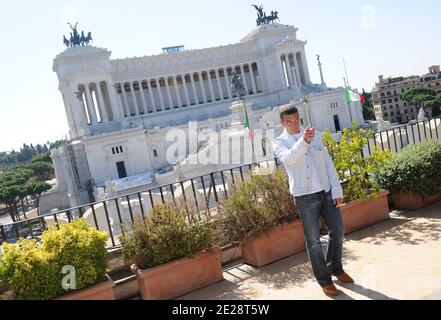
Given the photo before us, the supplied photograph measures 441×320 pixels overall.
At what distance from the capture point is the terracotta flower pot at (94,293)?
4.41 m

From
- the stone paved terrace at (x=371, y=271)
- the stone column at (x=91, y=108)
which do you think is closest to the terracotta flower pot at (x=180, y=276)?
the stone paved terrace at (x=371, y=271)

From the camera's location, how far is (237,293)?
482 centimetres

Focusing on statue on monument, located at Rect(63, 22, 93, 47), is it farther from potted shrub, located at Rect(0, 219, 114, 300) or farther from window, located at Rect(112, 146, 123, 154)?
potted shrub, located at Rect(0, 219, 114, 300)

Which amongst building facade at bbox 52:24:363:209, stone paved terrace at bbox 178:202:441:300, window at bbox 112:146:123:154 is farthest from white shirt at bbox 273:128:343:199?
window at bbox 112:146:123:154

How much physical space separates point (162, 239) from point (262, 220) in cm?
136

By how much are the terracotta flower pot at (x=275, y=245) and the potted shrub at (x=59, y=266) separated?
75.4 inches

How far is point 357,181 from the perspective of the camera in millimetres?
6406

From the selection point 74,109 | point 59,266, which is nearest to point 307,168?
point 59,266

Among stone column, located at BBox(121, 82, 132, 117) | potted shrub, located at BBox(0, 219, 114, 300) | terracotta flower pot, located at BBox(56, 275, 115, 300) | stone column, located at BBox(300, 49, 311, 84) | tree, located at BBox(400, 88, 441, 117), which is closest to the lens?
potted shrub, located at BBox(0, 219, 114, 300)

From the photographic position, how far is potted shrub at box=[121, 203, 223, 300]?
4.93 metres

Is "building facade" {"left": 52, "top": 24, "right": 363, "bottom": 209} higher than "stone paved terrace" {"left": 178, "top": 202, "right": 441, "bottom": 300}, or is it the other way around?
"building facade" {"left": 52, "top": 24, "right": 363, "bottom": 209}

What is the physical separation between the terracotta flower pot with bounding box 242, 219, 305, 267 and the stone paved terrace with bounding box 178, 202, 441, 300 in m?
0.10

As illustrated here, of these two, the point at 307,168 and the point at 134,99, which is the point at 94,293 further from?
the point at 134,99
